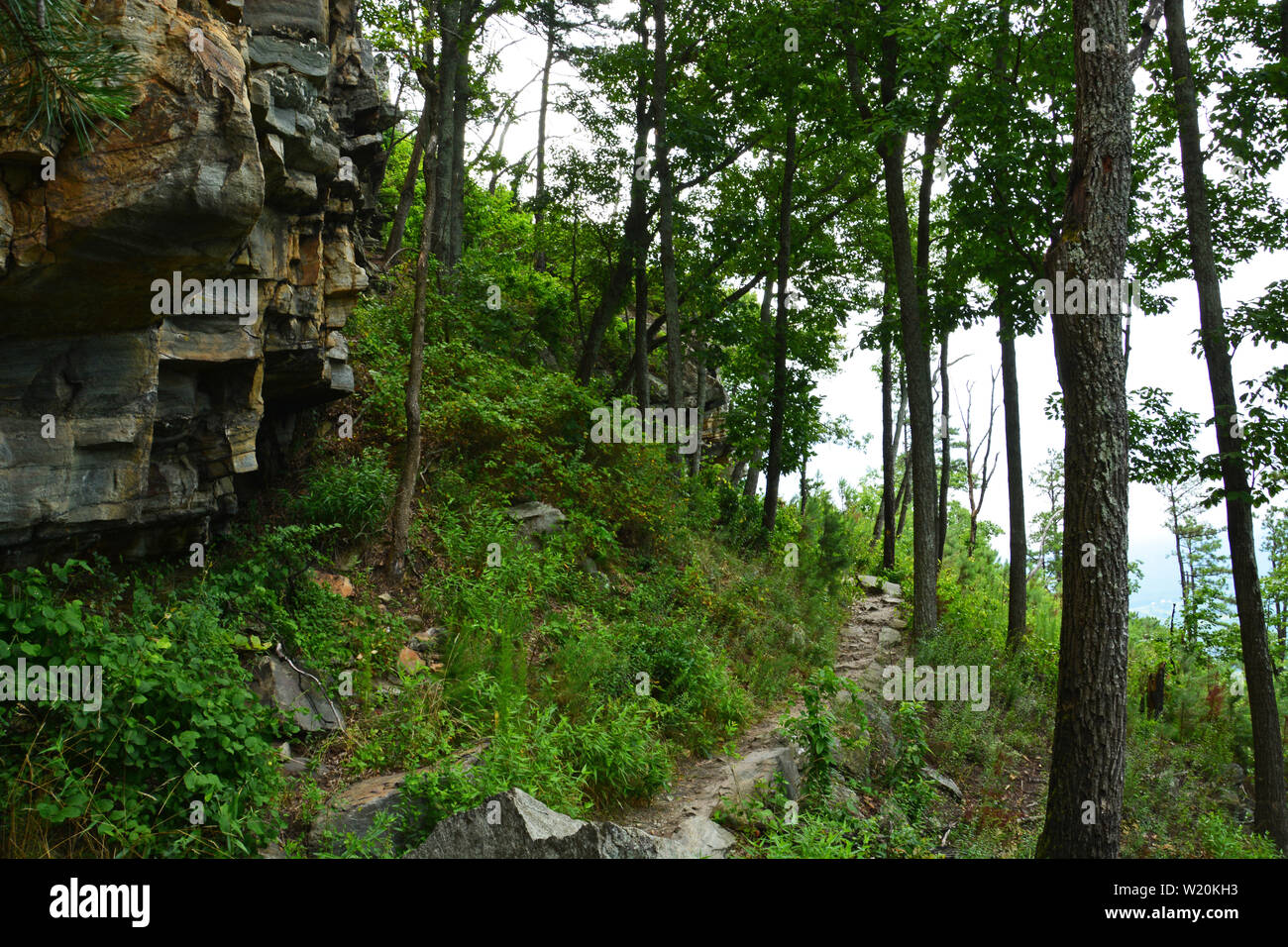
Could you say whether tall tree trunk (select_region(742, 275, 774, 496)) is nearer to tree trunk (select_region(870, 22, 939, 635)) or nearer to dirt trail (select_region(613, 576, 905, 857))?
tree trunk (select_region(870, 22, 939, 635))

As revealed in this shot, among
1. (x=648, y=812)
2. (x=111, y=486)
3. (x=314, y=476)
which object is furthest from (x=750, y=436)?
(x=111, y=486)

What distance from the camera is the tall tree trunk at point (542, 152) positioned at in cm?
2038

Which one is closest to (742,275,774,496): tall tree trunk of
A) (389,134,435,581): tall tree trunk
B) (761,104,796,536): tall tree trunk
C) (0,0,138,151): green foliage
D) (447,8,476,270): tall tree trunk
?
(761,104,796,536): tall tree trunk

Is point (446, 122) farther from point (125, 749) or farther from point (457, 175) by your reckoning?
point (125, 749)

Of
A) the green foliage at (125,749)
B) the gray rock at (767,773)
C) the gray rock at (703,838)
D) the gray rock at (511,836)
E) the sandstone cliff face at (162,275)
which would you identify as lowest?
the gray rock at (703,838)

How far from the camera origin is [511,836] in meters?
5.62

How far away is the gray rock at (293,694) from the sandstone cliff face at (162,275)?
1841 mm

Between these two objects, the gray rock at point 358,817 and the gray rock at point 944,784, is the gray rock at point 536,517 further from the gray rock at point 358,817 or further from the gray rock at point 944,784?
the gray rock at point 944,784

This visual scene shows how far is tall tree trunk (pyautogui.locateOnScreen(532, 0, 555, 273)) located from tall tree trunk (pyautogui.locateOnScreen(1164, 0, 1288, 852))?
43.2 ft

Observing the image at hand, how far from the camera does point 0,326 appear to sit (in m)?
6.01

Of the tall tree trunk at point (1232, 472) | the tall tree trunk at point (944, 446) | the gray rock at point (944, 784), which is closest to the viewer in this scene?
Answer: the gray rock at point (944, 784)

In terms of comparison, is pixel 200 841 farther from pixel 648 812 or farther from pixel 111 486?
pixel 648 812

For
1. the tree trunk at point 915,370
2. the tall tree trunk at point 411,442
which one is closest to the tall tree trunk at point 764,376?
the tree trunk at point 915,370
